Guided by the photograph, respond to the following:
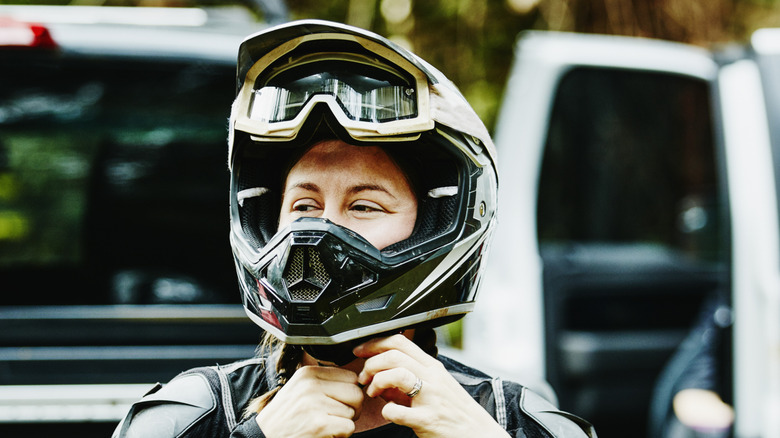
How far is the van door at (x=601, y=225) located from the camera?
349 cm

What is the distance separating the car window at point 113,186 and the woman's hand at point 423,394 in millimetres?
993

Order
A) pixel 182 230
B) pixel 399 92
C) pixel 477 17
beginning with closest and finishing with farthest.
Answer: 1. pixel 399 92
2. pixel 182 230
3. pixel 477 17

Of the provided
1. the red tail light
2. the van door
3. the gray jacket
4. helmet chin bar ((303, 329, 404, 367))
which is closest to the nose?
helmet chin bar ((303, 329, 404, 367))

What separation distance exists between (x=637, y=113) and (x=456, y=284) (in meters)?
3.67

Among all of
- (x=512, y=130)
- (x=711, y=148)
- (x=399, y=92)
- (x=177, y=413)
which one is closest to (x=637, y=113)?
(x=711, y=148)

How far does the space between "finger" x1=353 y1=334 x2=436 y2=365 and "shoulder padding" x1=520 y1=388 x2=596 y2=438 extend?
10.9 inches

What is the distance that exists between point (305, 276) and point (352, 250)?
0.33 feet

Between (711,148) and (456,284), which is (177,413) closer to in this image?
(456,284)

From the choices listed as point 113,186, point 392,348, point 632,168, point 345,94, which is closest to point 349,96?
point 345,94

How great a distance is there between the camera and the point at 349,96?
1637 mm

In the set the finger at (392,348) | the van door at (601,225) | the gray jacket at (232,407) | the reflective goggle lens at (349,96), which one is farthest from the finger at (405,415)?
the van door at (601,225)

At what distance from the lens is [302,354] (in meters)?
1.79

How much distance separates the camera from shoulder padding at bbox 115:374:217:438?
1626 millimetres

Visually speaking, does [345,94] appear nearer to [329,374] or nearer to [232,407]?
[329,374]
